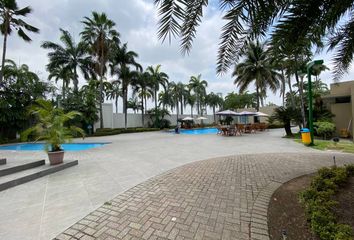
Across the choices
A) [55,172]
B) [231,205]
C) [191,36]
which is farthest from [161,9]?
[55,172]

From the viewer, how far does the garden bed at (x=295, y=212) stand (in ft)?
7.97

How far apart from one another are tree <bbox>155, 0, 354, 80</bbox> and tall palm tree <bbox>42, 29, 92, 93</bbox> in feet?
66.5

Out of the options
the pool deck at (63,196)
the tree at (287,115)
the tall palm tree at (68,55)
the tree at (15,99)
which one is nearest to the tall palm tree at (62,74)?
the tall palm tree at (68,55)

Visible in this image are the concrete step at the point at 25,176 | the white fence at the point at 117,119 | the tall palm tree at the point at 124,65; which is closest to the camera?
the concrete step at the point at 25,176

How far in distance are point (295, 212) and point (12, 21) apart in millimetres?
19457

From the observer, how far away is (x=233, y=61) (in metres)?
2.48

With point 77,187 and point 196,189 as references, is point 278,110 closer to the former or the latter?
point 196,189

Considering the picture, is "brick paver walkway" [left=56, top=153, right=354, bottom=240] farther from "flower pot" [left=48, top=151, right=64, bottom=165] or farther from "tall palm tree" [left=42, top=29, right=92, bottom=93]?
"tall palm tree" [left=42, top=29, right=92, bottom=93]

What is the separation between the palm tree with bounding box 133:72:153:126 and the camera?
24155 mm

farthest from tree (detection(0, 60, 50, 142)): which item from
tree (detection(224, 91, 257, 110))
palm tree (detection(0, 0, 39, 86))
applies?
tree (detection(224, 91, 257, 110))

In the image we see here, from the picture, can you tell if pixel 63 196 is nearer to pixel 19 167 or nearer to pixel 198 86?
pixel 19 167

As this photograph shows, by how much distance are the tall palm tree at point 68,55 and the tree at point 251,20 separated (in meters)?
20.3

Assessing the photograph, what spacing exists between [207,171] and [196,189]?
52.7 inches

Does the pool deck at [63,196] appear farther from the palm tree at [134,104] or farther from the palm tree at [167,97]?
the palm tree at [167,97]
